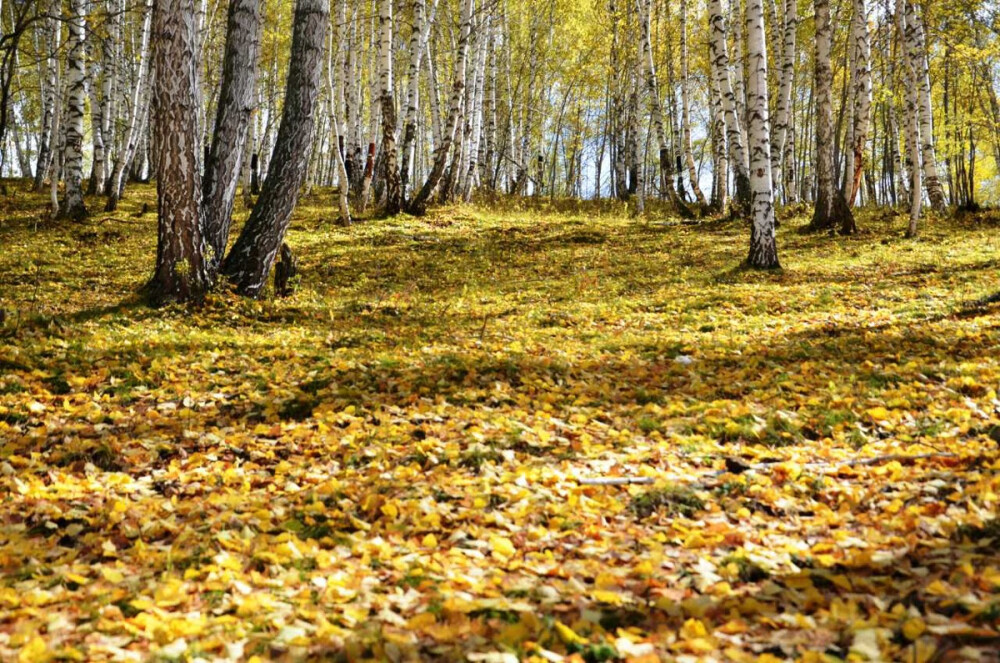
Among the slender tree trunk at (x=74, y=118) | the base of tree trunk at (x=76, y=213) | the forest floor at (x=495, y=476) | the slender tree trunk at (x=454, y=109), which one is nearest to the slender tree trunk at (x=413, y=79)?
the slender tree trunk at (x=454, y=109)

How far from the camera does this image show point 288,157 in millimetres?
8664

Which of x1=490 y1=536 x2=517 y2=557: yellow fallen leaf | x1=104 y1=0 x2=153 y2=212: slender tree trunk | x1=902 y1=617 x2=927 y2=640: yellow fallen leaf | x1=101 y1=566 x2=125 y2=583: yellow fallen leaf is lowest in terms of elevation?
x1=490 y1=536 x2=517 y2=557: yellow fallen leaf

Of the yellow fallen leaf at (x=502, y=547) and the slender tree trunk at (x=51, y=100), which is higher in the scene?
the slender tree trunk at (x=51, y=100)

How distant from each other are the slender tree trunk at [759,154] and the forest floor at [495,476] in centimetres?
209

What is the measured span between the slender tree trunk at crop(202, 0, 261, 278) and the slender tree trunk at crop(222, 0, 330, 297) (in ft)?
1.22

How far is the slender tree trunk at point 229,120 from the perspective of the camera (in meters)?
8.33

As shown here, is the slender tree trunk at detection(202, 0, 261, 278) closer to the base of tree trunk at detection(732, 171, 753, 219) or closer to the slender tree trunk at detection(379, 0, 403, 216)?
the slender tree trunk at detection(379, 0, 403, 216)

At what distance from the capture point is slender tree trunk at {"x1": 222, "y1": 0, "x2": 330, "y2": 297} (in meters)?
8.62

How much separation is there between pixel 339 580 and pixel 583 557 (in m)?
1.17

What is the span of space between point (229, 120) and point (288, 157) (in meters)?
0.81

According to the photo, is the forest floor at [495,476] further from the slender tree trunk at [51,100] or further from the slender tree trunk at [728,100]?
the slender tree trunk at [51,100]

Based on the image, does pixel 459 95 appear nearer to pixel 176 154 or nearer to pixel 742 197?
pixel 742 197

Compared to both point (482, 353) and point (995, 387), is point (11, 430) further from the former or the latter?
point (995, 387)

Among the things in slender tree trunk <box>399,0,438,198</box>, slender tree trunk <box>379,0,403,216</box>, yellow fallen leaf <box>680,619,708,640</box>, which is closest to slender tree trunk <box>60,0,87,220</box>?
slender tree trunk <box>379,0,403,216</box>
